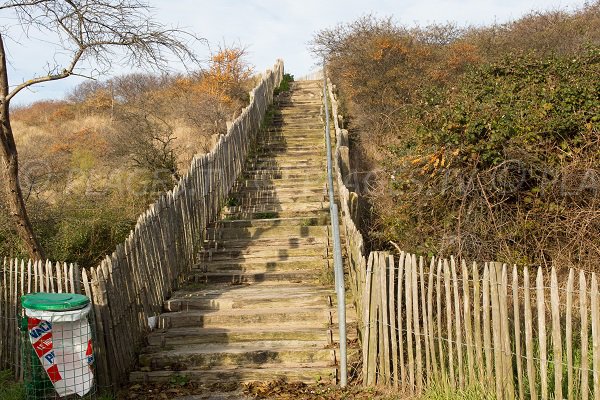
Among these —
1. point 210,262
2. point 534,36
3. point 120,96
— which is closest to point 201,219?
point 210,262

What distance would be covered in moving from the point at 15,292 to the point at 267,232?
3968 mm

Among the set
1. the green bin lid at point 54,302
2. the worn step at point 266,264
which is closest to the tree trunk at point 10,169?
the green bin lid at point 54,302

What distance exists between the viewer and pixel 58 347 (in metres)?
4.79

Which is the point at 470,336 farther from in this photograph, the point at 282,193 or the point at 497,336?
the point at 282,193

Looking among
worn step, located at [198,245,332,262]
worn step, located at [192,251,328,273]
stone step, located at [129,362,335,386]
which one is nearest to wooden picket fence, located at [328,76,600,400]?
stone step, located at [129,362,335,386]

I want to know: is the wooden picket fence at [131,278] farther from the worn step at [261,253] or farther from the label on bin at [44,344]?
the label on bin at [44,344]

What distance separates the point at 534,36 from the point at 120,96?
2116cm

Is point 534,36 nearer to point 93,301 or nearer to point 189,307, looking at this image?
point 189,307

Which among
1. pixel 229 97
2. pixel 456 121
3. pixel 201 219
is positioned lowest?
pixel 201 219

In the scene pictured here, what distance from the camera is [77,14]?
6.91 meters

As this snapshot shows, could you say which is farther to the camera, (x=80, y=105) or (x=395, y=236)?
(x=80, y=105)

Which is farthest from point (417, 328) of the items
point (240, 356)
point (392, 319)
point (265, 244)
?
point (265, 244)

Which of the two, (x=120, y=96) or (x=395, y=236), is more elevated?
(x=120, y=96)

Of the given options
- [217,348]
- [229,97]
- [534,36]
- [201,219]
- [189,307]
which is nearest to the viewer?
[217,348]
